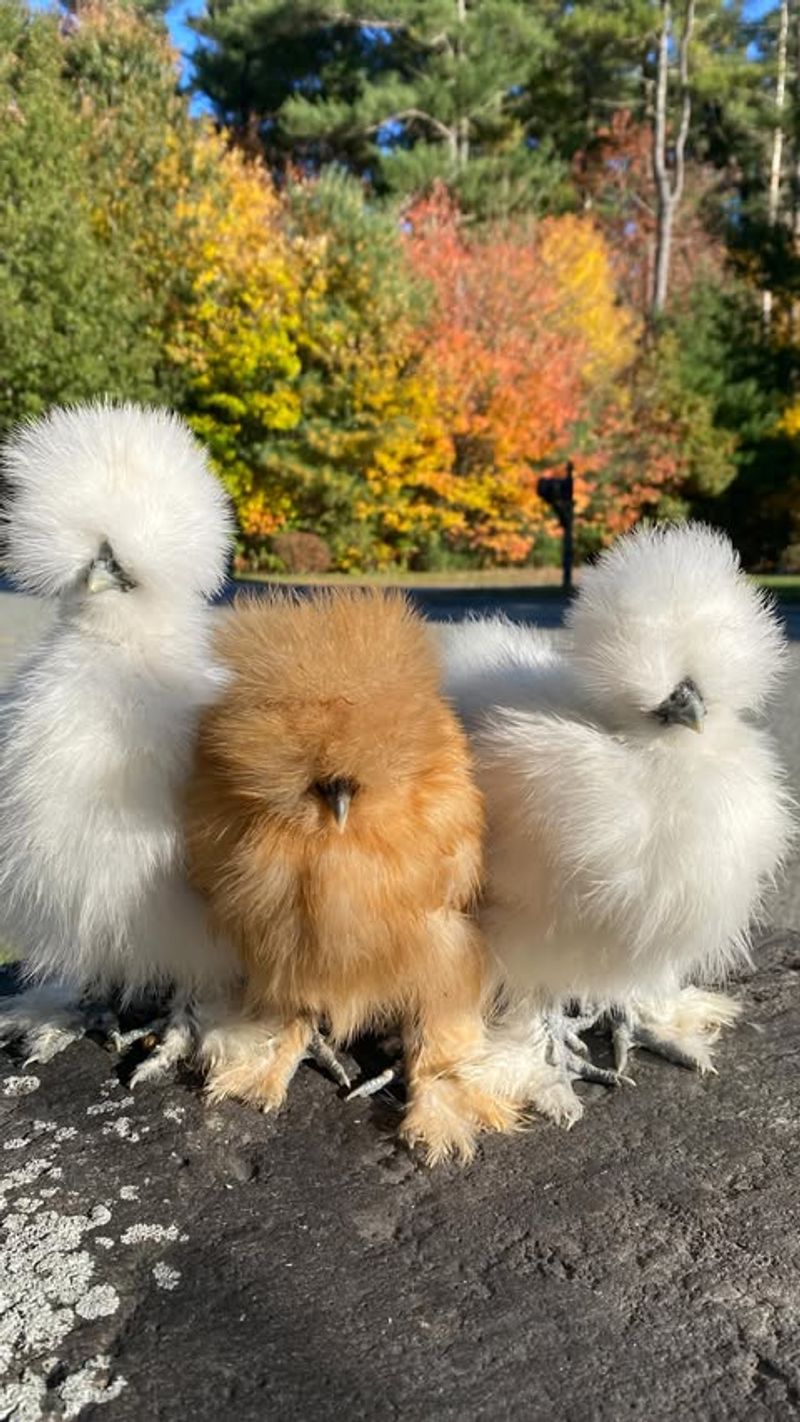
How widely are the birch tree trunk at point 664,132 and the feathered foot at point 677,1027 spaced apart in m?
25.8

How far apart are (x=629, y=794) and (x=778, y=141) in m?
31.8

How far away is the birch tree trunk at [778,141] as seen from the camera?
26.7 metres

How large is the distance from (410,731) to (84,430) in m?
0.81

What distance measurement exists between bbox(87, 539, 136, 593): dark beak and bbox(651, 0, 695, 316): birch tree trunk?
85.5ft

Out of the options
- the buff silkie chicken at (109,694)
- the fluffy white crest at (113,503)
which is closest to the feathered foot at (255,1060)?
the buff silkie chicken at (109,694)

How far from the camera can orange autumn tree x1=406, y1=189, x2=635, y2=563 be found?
20.6 meters

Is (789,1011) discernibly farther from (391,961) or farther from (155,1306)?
(155,1306)

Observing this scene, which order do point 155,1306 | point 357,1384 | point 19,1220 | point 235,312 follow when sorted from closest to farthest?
1. point 357,1384
2. point 155,1306
3. point 19,1220
4. point 235,312

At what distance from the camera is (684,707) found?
70.9 inches

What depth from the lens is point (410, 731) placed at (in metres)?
1.78

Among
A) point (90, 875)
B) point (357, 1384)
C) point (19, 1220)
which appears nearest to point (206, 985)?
point (90, 875)

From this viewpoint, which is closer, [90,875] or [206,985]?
[90,875]

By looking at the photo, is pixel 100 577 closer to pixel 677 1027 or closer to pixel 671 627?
pixel 671 627

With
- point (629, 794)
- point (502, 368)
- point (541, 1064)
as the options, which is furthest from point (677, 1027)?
Result: point (502, 368)
